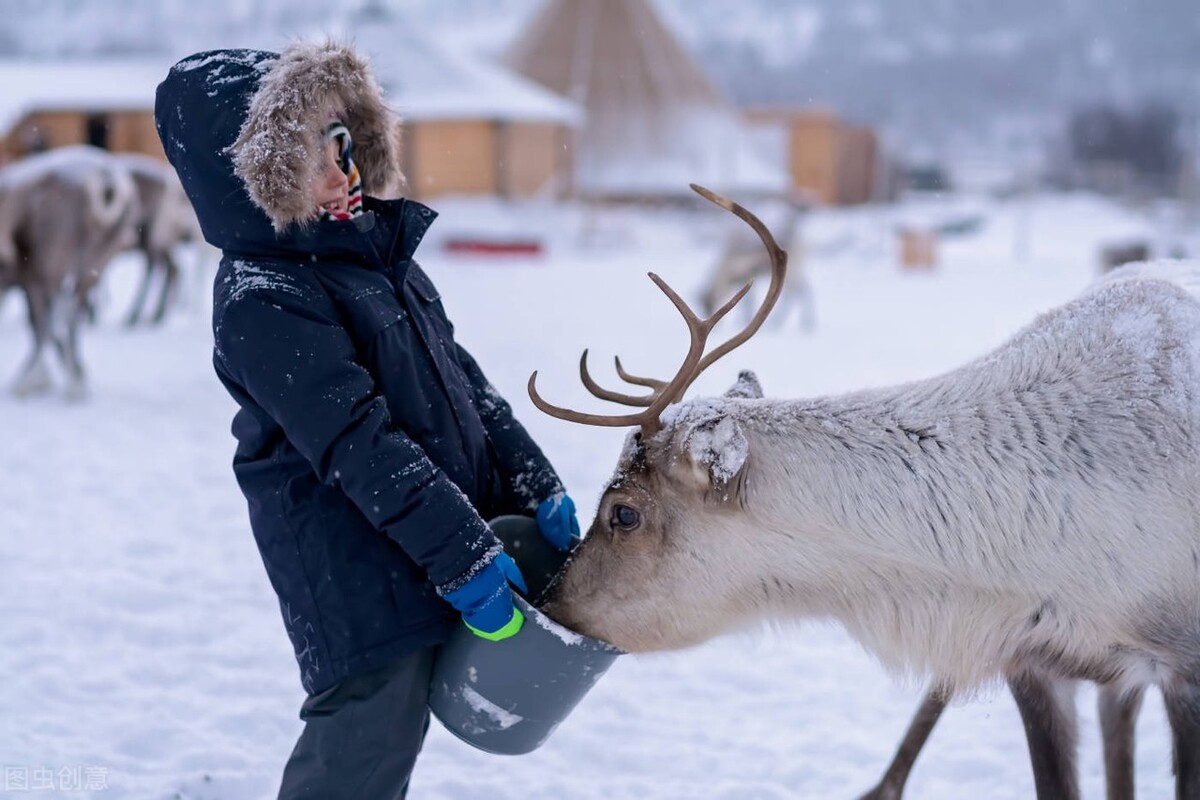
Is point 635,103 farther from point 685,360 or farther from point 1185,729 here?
point 1185,729

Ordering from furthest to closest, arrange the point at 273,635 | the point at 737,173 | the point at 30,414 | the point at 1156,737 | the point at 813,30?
the point at 813,30
the point at 737,173
the point at 30,414
the point at 273,635
the point at 1156,737

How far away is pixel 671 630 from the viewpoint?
2.26m

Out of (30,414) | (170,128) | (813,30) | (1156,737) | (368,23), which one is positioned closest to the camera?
(170,128)

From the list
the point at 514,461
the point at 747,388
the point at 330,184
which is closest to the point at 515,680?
the point at 514,461

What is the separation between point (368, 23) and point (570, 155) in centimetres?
474

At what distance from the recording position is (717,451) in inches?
81.5

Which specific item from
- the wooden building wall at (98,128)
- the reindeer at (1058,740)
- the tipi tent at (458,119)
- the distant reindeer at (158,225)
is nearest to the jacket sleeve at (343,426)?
the reindeer at (1058,740)

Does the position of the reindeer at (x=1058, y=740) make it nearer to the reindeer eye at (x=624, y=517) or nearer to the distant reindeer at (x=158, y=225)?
the reindeer eye at (x=624, y=517)

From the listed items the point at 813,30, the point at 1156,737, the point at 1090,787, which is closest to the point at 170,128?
the point at 1090,787

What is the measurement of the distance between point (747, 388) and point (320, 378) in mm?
955

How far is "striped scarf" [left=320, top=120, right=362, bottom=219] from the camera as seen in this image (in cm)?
208

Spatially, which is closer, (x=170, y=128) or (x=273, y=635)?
(x=170, y=128)

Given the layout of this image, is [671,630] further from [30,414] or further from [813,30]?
[813,30]

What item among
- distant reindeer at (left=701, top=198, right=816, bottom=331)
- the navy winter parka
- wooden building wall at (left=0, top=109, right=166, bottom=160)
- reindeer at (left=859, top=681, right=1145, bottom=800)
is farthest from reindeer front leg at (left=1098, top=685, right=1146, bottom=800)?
wooden building wall at (left=0, top=109, right=166, bottom=160)
